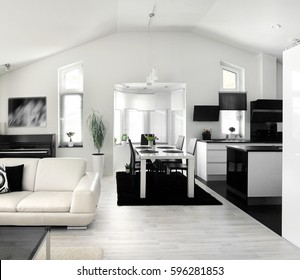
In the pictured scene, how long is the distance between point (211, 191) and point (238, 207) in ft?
4.04

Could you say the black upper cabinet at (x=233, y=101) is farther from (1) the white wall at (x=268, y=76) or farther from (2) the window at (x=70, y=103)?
(2) the window at (x=70, y=103)

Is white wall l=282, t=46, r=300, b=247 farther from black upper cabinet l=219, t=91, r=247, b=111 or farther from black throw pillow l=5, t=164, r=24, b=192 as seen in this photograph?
black upper cabinet l=219, t=91, r=247, b=111

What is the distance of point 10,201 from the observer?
3.62 m

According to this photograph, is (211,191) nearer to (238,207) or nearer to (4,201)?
(238,207)

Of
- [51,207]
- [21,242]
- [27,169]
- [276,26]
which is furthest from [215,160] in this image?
[21,242]

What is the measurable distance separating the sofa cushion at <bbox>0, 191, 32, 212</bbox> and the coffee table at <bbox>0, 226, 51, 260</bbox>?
0.95m

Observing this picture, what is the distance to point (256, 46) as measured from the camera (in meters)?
7.52

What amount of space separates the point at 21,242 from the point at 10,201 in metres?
1.38

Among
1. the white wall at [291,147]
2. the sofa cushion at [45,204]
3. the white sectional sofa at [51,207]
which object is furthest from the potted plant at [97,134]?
the white wall at [291,147]

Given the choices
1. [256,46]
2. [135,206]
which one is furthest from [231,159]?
[256,46]

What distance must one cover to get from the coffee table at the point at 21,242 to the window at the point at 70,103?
5.62 metres

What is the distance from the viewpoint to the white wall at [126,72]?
25.9 feet

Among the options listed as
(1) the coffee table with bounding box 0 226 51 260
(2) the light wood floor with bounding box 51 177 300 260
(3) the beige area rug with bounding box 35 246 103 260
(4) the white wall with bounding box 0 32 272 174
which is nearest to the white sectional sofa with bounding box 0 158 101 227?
(2) the light wood floor with bounding box 51 177 300 260

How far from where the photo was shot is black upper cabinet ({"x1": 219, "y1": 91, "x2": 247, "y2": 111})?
26.0 feet
